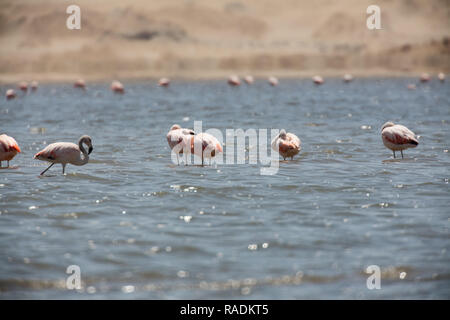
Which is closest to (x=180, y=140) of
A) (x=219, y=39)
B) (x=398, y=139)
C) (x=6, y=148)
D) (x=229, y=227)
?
(x=6, y=148)

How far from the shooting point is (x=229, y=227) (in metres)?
8.20

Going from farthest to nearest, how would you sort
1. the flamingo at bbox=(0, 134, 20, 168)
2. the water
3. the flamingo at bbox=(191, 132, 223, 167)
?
the flamingo at bbox=(191, 132, 223, 167)
the flamingo at bbox=(0, 134, 20, 168)
the water

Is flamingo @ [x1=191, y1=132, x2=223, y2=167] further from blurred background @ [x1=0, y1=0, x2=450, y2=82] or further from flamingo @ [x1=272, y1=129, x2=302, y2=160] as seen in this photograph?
blurred background @ [x1=0, y1=0, x2=450, y2=82]

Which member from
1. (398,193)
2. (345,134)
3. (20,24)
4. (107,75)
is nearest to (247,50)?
(107,75)

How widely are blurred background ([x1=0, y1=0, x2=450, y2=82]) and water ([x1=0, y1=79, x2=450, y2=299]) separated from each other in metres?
86.9

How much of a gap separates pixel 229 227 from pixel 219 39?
10424 cm

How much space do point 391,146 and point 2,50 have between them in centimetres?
10281

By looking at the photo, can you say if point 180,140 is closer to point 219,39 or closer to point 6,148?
point 6,148

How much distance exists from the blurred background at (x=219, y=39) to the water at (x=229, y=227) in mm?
86906

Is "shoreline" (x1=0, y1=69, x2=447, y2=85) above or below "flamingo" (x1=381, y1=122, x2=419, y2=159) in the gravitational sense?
above

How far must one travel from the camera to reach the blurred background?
102 m

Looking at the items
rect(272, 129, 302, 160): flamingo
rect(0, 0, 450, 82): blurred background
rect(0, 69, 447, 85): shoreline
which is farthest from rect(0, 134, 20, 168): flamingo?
rect(0, 0, 450, 82): blurred background

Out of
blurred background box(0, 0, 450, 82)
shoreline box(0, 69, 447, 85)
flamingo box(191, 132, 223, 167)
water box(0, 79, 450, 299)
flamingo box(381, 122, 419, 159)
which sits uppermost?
blurred background box(0, 0, 450, 82)

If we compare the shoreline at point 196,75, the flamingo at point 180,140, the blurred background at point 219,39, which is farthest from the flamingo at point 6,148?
the blurred background at point 219,39
